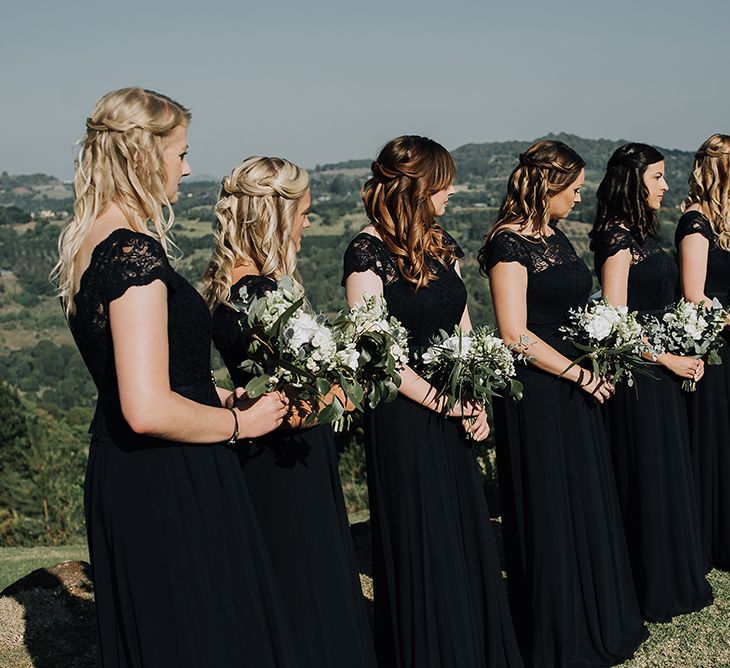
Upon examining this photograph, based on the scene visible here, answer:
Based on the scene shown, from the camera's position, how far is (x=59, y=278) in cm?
354

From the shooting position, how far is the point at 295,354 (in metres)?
3.93

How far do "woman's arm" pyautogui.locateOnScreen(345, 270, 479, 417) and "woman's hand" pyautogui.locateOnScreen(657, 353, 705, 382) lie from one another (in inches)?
84.2

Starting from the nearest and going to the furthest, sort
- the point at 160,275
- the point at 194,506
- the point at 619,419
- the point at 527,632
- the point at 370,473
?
the point at 160,275 → the point at 194,506 → the point at 370,473 → the point at 527,632 → the point at 619,419

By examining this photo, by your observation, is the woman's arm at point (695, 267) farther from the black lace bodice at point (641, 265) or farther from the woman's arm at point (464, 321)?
the woman's arm at point (464, 321)

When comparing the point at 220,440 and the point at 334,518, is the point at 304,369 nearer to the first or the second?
the point at 220,440

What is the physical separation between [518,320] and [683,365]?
1.68m

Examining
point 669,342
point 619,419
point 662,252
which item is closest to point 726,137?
point 662,252

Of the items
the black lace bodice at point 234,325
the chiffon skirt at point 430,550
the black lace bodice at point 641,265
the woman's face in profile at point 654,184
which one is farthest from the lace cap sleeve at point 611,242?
the black lace bodice at point 234,325

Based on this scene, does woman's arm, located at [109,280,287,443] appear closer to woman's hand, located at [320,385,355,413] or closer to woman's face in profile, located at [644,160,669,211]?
woman's hand, located at [320,385,355,413]

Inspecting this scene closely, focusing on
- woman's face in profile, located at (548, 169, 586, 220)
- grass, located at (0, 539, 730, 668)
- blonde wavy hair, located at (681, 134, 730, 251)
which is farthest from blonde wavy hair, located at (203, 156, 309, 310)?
blonde wavy hair, located at (681, 134, 730, 251)

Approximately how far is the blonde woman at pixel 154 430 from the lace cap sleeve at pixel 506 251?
223cm

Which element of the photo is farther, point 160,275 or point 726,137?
point 726,137

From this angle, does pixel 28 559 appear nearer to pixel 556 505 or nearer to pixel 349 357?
pixel 556 505

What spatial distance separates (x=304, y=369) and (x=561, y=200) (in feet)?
8.61
